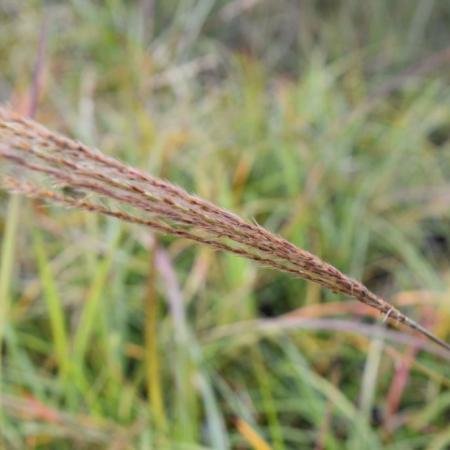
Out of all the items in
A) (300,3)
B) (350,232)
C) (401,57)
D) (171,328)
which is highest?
(300,3)

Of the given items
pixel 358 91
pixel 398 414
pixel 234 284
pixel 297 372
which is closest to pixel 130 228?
pixel 234 284

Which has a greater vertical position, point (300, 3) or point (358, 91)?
point (300, 3)

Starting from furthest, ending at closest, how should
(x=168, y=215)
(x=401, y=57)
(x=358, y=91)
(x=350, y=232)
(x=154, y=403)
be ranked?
(x=401, y=57), (x=358, y=91), (x=350, y=232), (x=154, y=403), (x=168, y=215)

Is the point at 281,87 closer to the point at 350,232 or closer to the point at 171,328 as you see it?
the point at 350,232

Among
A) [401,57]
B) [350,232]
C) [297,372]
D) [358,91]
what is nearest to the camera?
[297,372]

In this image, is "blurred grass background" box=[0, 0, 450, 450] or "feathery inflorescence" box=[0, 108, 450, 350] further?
"blurred grass background" box=[0, 0, 450, 450]

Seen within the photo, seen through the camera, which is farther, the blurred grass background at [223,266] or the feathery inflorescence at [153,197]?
the blurred grass background at [223,266]

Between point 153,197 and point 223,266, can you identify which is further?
point 223,266

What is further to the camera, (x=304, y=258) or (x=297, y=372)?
(x=297, y=372)
